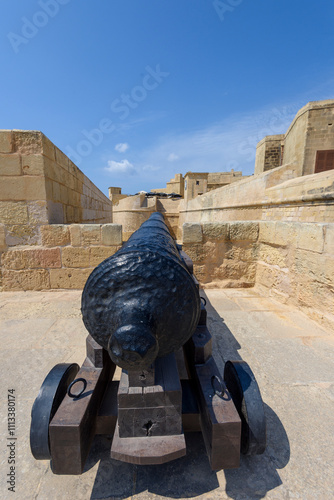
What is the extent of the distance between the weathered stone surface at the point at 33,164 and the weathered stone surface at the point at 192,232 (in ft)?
7.98

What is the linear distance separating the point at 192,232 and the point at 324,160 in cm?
1005

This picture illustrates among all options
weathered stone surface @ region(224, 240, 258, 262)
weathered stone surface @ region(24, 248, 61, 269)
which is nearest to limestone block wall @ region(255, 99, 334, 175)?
weathered stone surface @ region(224, 240, 258, 262)

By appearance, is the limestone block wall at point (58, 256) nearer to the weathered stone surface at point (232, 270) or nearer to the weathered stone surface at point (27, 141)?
the weathered stone surface at point (27, 141)

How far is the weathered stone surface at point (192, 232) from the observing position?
4117 mm

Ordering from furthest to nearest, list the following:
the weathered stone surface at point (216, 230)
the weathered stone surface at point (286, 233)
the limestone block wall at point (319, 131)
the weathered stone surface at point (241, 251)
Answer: the limestone block wall at point (319, 131)
the weathered stone surface at point (241, 251)
the weathered stone surface at point (216, 230)
the weathered stone surface at point (286, 233)

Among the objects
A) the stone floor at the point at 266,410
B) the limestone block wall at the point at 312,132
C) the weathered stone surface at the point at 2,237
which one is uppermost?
the limestone block wall at the point at 312,132

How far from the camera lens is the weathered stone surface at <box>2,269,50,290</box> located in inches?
155

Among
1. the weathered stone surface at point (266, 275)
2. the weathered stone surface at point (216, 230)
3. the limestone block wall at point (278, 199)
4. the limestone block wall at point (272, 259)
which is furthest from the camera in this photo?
the limestone block wall at point (278, 199)

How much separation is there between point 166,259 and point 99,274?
288 mm

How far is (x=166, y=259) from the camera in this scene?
3.36 feet

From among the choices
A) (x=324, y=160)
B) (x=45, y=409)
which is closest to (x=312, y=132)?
(x=324, y=160)

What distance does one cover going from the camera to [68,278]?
13.4 ft

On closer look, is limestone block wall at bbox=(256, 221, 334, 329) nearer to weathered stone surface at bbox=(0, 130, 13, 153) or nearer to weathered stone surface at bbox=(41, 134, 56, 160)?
weathered stone surface at bbox=(41, 134, 56, 160)

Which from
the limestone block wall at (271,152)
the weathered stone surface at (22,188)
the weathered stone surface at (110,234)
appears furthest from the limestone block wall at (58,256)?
the limestone block wall at (271,152)
